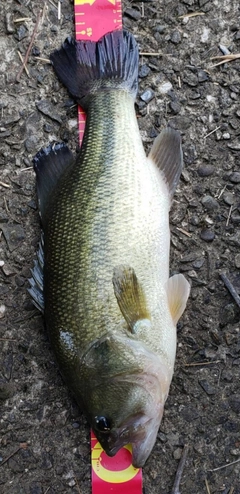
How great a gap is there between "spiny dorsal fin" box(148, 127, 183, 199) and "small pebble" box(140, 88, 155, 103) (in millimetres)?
250

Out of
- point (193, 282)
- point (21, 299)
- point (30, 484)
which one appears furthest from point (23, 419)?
point (193, 282)

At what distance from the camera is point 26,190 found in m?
2.93

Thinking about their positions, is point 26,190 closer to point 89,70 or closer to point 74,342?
point 89,70

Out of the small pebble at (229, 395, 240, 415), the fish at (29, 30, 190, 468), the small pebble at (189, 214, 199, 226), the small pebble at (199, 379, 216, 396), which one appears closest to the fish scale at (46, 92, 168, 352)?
the fish at (29, 30, 190, 468)

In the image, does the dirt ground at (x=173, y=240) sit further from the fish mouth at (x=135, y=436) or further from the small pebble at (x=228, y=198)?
the fish mouth at (x=135, y=436)

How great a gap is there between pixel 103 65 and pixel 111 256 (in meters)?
1.00

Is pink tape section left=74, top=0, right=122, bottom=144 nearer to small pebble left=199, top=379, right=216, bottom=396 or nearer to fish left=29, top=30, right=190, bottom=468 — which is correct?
fish left=29, top=30, right=190, bottom=468

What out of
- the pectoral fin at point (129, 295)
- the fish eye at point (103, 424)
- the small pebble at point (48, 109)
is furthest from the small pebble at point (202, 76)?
the fish eye at point (103, 424)

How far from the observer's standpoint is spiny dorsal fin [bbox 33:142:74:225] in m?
2.76

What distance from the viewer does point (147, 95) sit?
9.80 ft

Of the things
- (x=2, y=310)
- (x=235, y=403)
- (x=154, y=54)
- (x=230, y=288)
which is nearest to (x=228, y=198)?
(x=230, y=288)

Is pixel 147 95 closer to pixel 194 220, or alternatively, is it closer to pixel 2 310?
pixel 194 220

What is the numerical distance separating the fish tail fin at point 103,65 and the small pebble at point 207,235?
76 cm

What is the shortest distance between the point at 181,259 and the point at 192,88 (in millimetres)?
893
